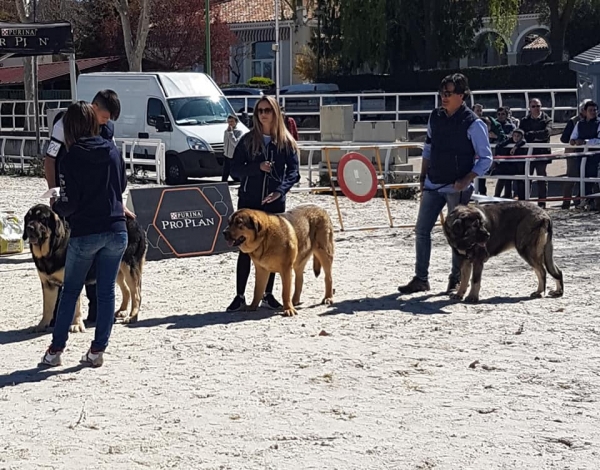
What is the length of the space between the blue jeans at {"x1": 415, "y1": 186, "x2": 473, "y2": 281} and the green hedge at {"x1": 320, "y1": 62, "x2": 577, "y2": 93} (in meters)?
33.1

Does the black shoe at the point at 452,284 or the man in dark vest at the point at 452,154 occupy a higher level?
the man in dark vest at the point at 452,154

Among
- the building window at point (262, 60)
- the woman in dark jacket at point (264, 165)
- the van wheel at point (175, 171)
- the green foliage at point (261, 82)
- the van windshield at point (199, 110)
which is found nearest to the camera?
the woman in dark jacket at point (264, 165)

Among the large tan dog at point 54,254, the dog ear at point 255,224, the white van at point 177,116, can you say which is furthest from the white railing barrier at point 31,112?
the dog ear at point 255,224

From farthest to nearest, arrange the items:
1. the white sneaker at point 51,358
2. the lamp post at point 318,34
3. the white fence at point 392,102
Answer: the lamp post at point 318,34 → the white fence at point 392,102 → the white sneaker at point 51,358

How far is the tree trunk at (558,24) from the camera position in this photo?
4128 cm

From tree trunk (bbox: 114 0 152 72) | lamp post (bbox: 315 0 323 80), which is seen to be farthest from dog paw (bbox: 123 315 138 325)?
lamp post (bbox: 315 0 323 80)

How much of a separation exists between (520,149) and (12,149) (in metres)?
15.3

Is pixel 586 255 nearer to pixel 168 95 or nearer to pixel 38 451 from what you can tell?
pixel 38 451

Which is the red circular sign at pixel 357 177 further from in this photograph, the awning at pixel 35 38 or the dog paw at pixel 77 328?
the awning at pixel 35 38

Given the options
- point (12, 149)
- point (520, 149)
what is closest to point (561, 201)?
point (520, 149)

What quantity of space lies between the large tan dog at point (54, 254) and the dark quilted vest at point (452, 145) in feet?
9.29

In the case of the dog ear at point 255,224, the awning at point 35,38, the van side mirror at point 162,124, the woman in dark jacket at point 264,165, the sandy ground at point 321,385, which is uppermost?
the awning at point 35,38

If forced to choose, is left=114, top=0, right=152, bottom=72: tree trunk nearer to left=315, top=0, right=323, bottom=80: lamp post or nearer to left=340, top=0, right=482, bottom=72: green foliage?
left=340, top=0, right=482, bottom=72: green foliage

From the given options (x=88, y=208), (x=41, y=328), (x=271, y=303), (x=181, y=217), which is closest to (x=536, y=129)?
(x=181, y=217)
